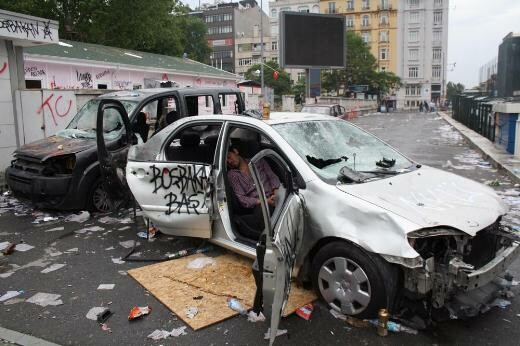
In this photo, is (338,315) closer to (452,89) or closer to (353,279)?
(353,279)

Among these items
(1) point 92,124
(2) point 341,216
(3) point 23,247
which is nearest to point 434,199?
(2) point 341,216

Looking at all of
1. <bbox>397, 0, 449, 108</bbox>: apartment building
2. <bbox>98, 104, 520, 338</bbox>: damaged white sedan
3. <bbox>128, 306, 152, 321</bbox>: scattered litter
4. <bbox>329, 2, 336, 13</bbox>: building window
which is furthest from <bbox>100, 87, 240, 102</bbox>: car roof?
<bbox>329, 2, 336, 13</bbox>: building window

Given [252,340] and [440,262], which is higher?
[440,262]

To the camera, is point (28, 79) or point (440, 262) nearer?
point (440, 262)

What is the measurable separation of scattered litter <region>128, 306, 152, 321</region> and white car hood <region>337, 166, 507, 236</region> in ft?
6.55

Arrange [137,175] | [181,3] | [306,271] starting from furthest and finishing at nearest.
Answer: [181,3] < [137,175] < [306,271]

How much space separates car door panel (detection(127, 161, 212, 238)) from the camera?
4.82 metres

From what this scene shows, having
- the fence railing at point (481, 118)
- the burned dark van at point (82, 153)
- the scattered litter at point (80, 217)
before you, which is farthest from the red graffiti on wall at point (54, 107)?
the fence railing at point (481, 118)

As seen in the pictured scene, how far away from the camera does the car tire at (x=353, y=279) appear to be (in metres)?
3.47

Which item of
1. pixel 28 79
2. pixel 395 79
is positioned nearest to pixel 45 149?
pixel 28 79

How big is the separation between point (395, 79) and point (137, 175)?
3022 inches

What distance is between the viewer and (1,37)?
10.3 meters

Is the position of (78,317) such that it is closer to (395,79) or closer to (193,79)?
(193,79)

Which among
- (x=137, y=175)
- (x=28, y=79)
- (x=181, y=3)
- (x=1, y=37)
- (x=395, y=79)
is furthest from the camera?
(x=395, y=79)
